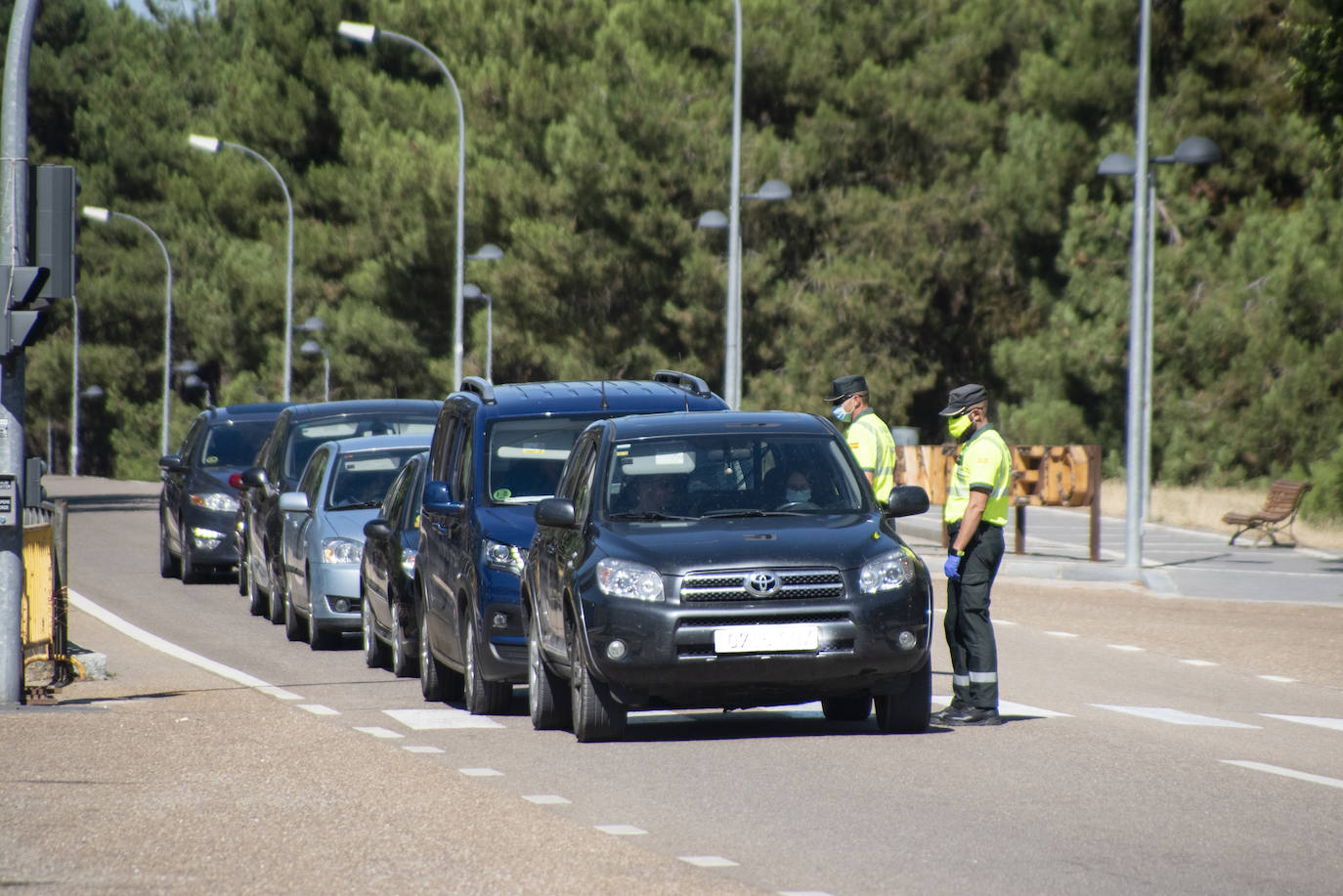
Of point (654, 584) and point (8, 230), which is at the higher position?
point (8, 230)

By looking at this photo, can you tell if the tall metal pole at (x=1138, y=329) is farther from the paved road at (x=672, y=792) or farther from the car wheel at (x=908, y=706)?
the car wheel at (x=908, y=706)

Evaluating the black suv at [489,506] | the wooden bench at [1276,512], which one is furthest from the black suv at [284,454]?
the wooden bench at [1276,512]

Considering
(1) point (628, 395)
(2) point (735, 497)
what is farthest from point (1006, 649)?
(2) point (735, 497)

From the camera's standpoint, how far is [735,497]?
11.4 m

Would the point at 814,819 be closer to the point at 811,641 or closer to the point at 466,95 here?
the point at 811,641

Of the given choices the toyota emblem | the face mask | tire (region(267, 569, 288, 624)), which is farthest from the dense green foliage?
the toyota emblem

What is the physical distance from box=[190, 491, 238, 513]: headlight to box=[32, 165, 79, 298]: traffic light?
11313 mm

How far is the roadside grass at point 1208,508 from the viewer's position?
32594mm

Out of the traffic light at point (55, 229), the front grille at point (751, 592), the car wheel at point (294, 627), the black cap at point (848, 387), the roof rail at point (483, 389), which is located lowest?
the car wheel at point (294, 627)

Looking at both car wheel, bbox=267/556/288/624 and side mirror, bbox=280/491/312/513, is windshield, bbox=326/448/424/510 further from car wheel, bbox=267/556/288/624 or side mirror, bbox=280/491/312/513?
car wheel, bbox=267/556/288/624

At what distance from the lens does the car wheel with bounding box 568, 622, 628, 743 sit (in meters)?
10.8

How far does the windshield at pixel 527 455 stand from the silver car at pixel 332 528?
3.68 meters

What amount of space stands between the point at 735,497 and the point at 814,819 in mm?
3101

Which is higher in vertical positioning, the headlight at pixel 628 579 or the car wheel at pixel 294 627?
the headlight at pixel 628 579
